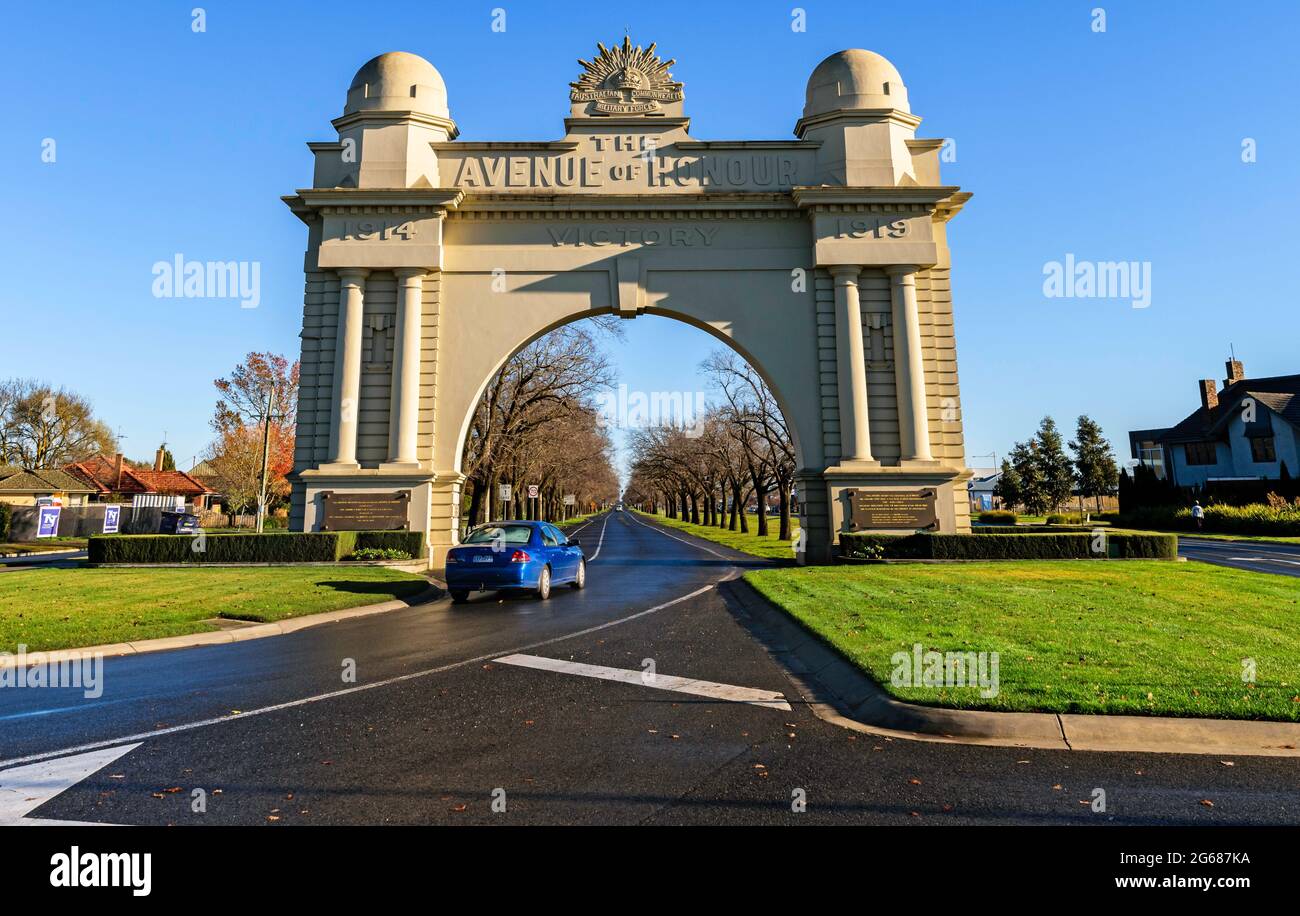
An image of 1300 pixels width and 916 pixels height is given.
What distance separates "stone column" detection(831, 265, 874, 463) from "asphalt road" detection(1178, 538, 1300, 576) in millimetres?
10113

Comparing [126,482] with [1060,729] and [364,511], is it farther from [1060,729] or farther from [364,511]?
[1060,729]

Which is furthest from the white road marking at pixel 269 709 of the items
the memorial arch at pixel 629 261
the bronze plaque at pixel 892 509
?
the memorial arch at pixel 629 261

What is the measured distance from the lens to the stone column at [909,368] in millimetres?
21359

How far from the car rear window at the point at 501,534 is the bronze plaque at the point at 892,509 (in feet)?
37.1

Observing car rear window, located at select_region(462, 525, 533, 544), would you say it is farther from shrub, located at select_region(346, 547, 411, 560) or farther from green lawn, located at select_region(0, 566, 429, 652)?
shrub, located at select_region(346, 547, 411, 560)

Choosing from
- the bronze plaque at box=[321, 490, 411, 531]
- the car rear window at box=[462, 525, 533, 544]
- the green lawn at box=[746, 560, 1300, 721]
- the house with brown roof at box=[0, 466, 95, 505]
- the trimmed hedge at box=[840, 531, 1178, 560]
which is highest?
the house with brown roof at box=[0, 466, 95, 505]

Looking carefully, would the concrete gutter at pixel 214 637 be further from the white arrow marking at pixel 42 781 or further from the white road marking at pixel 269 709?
the white arrow marking at pixel 42 781

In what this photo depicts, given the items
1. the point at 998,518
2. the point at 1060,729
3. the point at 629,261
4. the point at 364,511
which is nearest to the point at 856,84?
the point at 629,261

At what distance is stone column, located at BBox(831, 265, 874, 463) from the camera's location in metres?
21.4

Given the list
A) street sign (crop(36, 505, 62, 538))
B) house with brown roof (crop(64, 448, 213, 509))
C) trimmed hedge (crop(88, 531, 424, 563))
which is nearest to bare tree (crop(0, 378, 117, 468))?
house with brown roof (crop(64, 448, 213, 509))

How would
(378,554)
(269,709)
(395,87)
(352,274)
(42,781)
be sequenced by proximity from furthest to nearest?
1. (395,87)
2. (352,274)
3. (378,554)
4. (269,709)
5. (42,781)

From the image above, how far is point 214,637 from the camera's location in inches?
369

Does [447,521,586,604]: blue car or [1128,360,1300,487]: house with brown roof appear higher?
[1128,360,1300,487]: house with brown roof

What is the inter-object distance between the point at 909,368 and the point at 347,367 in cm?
1824
